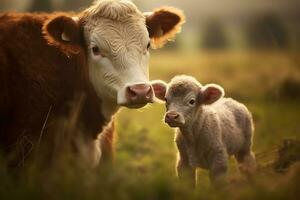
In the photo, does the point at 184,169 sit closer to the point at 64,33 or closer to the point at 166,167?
the point at 166,167

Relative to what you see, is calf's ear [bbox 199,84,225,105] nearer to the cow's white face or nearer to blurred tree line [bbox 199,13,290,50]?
the cow's white face

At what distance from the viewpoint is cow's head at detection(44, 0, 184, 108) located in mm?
7941

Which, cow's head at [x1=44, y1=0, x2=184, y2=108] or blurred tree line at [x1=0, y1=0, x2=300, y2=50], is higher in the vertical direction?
cow's head at [x1=44, y1=0, x2=184, y2=108]

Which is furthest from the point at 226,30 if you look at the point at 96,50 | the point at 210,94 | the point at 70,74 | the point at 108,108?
the point at 96,50

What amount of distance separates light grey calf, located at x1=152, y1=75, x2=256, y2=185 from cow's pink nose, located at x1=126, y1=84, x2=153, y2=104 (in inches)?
26.0

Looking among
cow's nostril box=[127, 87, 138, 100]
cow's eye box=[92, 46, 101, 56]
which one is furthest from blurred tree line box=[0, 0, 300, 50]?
cow's nostril box=[127, 87, 138, 100]

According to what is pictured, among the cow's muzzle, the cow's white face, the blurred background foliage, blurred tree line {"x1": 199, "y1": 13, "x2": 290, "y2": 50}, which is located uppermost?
the cow's white face

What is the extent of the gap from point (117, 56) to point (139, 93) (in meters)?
0.75

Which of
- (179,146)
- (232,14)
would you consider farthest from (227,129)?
(232,14)

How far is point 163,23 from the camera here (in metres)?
9.00

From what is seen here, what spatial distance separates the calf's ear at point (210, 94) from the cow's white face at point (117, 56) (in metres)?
0.94

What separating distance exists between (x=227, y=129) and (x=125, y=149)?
4.65 meters

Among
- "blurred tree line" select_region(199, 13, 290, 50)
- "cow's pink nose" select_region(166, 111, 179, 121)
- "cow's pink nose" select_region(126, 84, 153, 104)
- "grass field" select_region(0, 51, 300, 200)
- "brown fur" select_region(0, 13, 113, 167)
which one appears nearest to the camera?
"grass field" select_region(0, 51, 300, 200)

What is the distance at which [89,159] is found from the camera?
8.41 meters
